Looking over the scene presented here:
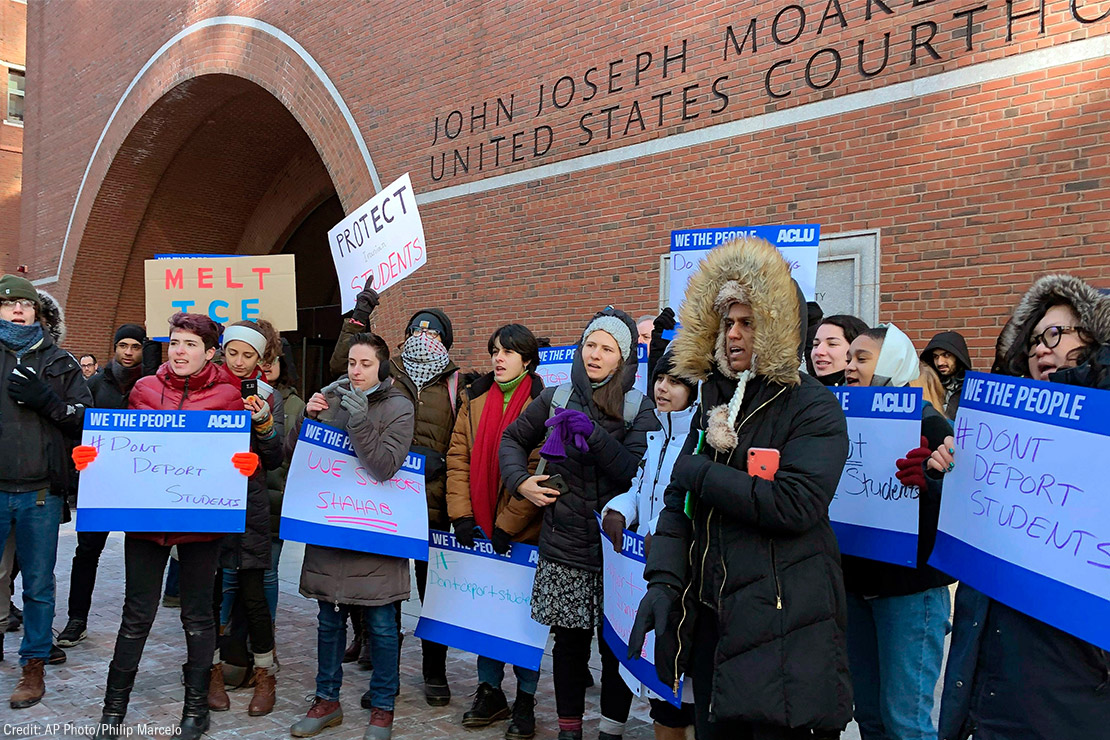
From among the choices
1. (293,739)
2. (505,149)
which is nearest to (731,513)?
(293,739)

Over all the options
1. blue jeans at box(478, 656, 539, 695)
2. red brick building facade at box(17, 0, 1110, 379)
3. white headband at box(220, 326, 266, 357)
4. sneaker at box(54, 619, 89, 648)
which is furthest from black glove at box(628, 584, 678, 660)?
red brick building facade at box(17, 0, 1110, 379)

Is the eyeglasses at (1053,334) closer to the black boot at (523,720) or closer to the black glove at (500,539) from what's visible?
the black glove at (500,539)

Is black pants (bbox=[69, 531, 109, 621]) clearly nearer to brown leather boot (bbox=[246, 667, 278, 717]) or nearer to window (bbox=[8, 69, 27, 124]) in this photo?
brown leather boot (bbox=[246, 667, 278, 717])

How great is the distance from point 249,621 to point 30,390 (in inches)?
70.1

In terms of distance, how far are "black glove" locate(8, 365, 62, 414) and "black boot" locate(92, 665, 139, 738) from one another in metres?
1.63

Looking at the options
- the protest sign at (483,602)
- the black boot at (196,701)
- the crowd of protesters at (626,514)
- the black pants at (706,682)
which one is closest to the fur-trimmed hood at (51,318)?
the crowd of protesters at (626,514)

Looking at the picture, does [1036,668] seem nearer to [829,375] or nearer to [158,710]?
[829,375]

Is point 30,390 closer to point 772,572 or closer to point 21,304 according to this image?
point 21,304

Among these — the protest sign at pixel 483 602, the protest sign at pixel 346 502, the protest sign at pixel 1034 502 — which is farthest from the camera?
the protest sign at pixel 483 602

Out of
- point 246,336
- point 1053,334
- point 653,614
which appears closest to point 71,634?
point 246,336

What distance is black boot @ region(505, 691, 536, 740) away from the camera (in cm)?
441

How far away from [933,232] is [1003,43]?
149 cm

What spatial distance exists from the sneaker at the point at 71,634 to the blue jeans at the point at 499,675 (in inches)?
116

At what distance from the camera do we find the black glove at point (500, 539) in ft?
14.8
